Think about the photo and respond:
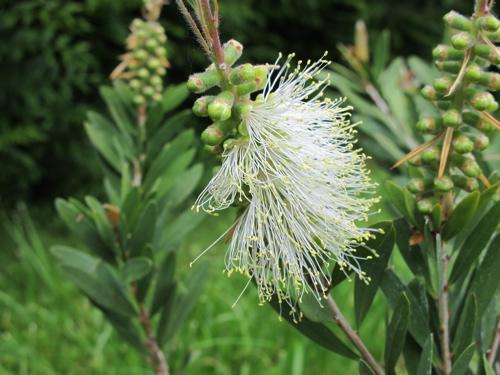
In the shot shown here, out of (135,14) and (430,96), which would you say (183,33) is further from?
(430,96)

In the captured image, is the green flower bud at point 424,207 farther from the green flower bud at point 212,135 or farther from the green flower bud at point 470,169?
the green flower bud at point 212,135

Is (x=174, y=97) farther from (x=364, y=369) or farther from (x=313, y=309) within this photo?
(x=364, y=369)

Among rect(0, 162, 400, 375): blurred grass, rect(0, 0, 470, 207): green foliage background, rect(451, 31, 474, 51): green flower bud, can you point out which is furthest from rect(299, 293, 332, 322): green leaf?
rect(0, 0, 470, 207): green foliage background

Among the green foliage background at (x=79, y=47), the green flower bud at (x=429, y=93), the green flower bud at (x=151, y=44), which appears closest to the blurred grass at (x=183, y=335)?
the green foliage background at (x=79, y=47)

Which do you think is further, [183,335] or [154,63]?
[183,335]

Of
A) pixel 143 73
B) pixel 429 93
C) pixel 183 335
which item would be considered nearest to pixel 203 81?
pixel 429 93

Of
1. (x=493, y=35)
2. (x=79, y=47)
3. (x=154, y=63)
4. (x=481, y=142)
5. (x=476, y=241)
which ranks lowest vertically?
(x=476, y=241)
